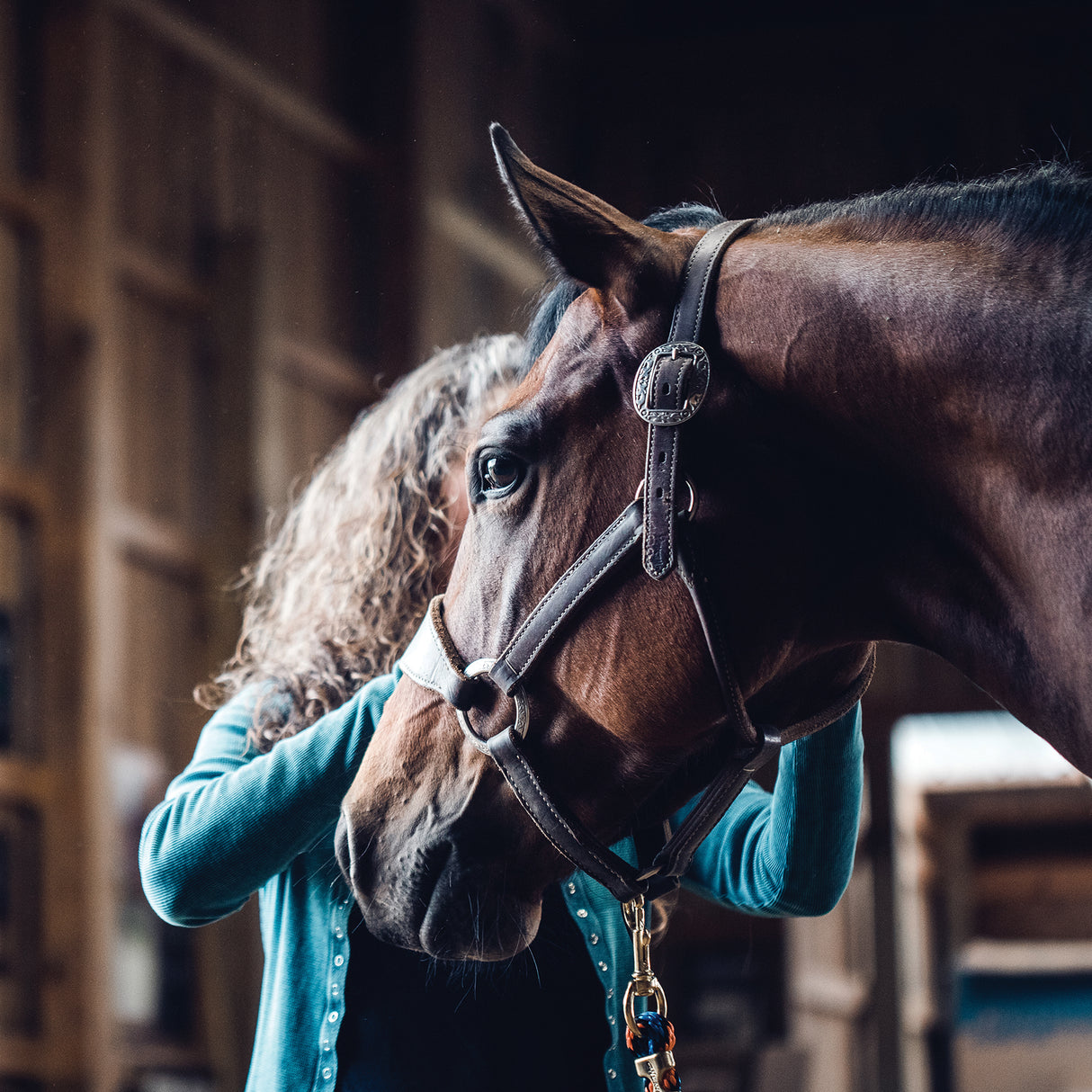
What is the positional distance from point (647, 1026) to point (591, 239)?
55 centimetres

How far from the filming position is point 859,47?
14.1 feet

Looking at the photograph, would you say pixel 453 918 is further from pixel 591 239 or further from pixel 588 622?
pixel 591 239

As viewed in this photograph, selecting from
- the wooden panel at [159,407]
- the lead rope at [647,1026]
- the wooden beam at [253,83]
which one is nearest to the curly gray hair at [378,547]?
the lead rope at [647,1026]

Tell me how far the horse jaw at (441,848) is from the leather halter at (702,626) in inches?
0.9

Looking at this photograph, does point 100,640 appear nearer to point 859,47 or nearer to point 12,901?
point 12,901

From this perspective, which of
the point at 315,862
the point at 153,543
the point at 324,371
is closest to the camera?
the point at 315,862

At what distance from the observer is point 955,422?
74 centimetres

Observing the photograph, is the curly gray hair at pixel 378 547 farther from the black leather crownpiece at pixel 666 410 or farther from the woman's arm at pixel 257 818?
the black leather crownpiece at pixel 666 410

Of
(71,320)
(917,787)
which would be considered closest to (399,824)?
(71,320)

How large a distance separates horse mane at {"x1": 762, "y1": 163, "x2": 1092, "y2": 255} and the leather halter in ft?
0.23

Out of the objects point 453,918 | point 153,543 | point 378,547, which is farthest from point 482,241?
point 453,918

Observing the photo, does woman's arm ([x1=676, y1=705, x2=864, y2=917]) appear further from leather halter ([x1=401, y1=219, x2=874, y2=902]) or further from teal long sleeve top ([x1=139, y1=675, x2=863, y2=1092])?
leather halter ([x1=401, y1=219, x2=874, y2=902])

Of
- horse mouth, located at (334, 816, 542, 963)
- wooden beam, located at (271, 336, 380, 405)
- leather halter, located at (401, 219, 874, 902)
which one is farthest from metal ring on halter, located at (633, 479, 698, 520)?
wooden beam, located at (271, 336, 380, 405)

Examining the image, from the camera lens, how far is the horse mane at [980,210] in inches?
29.1
